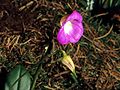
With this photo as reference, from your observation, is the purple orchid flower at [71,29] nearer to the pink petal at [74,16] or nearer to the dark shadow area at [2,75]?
the pink petal at [74,16]

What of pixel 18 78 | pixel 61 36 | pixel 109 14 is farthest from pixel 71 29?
pixel 109 14

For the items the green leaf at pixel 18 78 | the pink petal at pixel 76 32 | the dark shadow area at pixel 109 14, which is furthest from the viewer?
the dark shadow area at pixel 109 14

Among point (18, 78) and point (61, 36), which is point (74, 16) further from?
point (18, 78)

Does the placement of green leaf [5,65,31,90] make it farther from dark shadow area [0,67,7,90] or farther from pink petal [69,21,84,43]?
pink petal [69,21,84,43]

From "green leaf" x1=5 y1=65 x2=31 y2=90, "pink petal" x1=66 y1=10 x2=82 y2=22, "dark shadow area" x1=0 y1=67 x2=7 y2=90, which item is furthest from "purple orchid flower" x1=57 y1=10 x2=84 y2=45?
"dark shadow area" x1=0 y1=67 x2=7 y2=90

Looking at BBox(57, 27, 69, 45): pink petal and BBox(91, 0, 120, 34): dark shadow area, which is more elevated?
BBox(57, 27, 69, 45): pink petal

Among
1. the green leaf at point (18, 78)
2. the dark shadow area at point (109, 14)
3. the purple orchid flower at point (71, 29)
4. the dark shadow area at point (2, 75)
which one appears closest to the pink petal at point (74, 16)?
the purple orchid flower at point (71, 29)

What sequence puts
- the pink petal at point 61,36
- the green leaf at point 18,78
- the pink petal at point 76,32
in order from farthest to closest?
the green leaf at point 18,78 < the pink petal at point 76,32 < the pink petal at point 61,36
